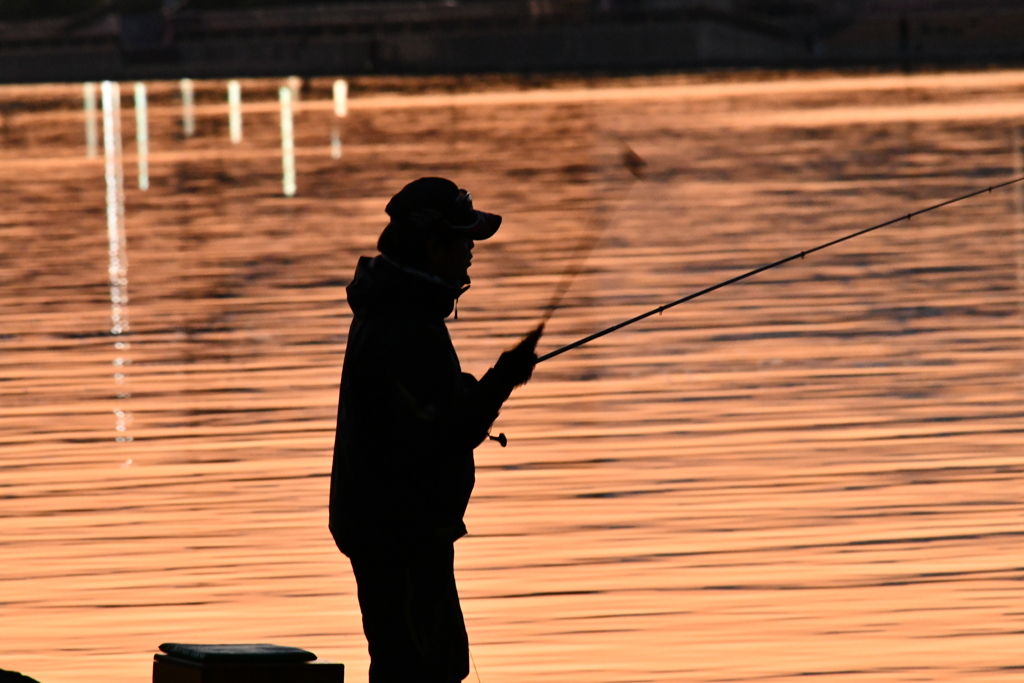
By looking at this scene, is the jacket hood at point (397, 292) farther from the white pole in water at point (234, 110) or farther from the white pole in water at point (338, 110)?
the white pole in water at point (234, 110)

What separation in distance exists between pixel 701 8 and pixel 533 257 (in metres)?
39.5

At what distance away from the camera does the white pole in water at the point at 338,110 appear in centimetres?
3396

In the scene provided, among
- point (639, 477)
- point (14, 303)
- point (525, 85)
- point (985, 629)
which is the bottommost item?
point (985, 629)

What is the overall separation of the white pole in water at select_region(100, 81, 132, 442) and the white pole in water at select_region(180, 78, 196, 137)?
125cm

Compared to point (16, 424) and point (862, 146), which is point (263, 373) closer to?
point (16, 424)

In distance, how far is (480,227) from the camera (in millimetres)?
4469

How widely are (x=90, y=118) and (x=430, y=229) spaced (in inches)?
1677

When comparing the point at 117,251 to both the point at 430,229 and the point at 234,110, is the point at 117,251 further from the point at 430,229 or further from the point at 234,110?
the point at 234,110

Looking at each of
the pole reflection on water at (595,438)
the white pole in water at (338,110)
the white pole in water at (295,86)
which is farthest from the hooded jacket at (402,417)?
the white pole in water at (295,86)

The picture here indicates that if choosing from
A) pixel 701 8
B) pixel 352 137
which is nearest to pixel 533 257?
pixel 352 137

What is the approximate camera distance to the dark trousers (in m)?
4.41

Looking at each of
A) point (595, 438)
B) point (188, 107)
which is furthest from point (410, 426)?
point (188, 107)

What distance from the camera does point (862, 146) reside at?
29609 millimetres

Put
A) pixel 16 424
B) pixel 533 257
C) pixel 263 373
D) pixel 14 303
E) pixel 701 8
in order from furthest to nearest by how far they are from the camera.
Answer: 1. pixel 701 8
2. pixel 533 257
3. pixel 14 303
4. pixel 263 373
5. pixel 16 424
